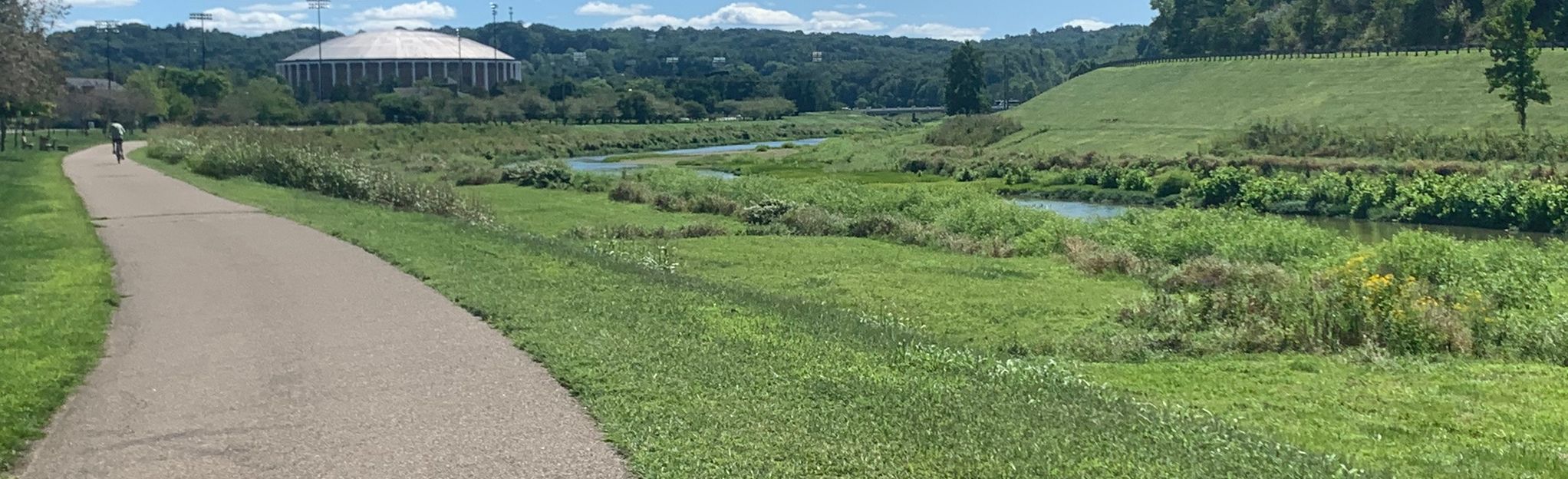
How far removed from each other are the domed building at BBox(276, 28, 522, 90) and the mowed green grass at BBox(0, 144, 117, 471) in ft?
455

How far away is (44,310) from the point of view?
1188cm

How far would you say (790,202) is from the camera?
34.8 meters

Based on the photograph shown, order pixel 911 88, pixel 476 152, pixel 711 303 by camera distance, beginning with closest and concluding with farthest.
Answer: pixel 711 303 → pixel 476 152 → pixel 911 88

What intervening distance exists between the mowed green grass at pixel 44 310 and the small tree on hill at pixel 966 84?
90.7 meters

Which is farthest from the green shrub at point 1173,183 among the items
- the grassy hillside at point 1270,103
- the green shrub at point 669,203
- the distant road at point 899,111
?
the distant road at point 899,111

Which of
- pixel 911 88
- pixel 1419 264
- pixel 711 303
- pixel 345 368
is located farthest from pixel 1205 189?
pixel 911 88

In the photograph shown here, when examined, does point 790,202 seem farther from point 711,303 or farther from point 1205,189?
point 711,303

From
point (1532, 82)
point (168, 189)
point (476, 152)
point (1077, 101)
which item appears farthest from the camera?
point (1077, 101)

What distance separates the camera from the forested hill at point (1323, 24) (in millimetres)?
84125

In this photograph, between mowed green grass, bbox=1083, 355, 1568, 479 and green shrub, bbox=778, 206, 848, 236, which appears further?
green shrub, bbox=778, 206, 848, 236

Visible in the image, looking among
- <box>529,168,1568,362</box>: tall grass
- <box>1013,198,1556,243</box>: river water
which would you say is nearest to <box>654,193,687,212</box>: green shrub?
<box>529,168,1568,362</box>: tall grass

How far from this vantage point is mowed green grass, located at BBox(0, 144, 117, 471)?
27.0 ft

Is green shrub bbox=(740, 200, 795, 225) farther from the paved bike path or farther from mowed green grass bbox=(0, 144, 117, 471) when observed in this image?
the paved bike path

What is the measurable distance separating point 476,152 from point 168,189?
52.2 meters
